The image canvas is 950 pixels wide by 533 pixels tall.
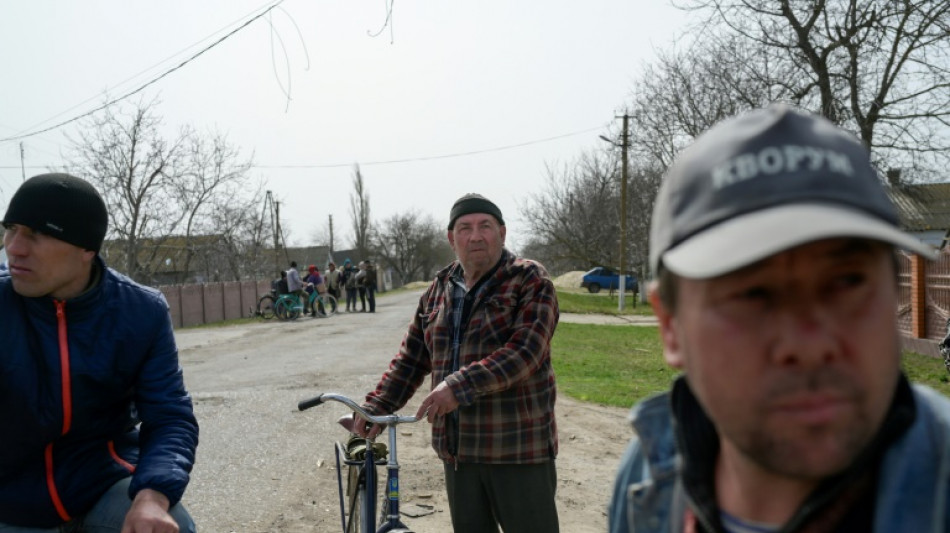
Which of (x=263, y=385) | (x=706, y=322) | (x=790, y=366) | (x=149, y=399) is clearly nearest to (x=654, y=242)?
(x=706, y=322)

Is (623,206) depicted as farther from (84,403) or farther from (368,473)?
(84,403)

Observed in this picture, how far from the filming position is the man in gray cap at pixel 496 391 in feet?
11.5

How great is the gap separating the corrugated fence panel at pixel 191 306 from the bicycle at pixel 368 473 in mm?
26495

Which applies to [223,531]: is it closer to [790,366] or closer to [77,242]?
[77,242]

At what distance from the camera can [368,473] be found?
365 cm

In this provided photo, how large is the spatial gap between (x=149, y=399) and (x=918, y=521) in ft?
7.81

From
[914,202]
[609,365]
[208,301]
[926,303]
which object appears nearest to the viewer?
[609,365]

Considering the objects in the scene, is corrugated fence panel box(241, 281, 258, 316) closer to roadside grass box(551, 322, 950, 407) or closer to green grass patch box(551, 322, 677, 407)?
green grass patch box(551, 322, 677, 407)

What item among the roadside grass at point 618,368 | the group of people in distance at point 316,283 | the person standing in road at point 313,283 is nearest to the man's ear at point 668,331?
the roadside grass at point 618,368

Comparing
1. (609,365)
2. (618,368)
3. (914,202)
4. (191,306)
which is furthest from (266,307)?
(914,202)

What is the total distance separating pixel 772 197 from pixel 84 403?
2.32 m

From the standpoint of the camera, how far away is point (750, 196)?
3.39 feet

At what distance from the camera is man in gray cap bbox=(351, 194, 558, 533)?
352cm

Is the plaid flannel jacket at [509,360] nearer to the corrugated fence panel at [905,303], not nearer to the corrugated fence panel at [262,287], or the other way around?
the corrugated fence panel at [905,303]
